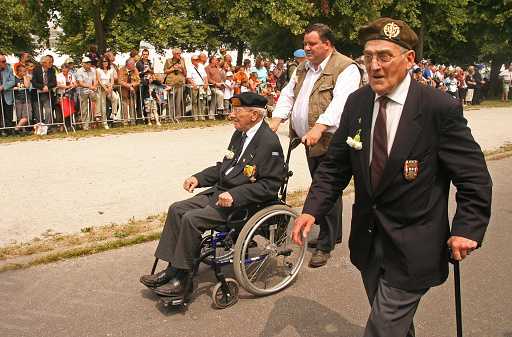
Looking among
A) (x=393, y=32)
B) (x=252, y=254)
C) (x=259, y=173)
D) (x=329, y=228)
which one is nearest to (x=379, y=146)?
(x=393, y=32)

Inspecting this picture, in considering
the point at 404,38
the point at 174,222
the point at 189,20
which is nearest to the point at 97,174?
the point at 174,222

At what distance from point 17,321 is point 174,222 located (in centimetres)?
137

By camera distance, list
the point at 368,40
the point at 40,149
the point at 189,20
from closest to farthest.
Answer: the point at 368,40, the point at 40,149, the point at 189,20

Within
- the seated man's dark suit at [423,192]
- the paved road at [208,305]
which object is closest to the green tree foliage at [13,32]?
the paved road at [208,305]

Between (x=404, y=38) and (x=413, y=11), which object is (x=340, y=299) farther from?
(x=413, y=11)

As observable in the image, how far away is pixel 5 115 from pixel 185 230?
964 centimetres

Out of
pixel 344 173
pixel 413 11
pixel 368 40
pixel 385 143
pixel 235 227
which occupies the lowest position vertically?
pixel 235 227

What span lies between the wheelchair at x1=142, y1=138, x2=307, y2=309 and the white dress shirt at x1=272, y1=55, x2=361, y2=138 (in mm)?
645

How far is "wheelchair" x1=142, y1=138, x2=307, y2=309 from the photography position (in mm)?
4125

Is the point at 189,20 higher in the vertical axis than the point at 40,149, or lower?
higher

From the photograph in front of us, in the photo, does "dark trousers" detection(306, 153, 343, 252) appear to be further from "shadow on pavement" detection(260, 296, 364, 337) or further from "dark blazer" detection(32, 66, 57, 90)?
"dark blazer" detection(32, 66, 57, 90)

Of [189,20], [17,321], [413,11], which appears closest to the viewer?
[17,321]

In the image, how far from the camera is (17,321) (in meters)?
3.91

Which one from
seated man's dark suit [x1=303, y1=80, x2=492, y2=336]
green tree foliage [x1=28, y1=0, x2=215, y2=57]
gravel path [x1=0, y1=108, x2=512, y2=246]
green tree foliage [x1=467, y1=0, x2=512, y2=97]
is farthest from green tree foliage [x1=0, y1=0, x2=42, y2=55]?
seated man's dark suit [x1=303, y1=80, x2=492, y2=336]
